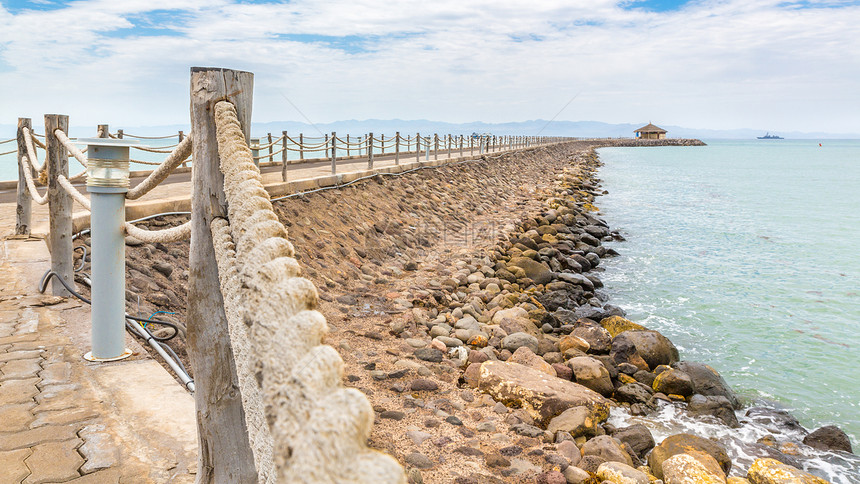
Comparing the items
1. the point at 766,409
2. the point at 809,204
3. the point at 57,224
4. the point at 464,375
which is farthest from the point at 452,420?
the point at 809,204

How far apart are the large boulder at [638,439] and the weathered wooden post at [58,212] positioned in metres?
5.23

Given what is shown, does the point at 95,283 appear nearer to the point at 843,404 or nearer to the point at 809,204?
the point at 843,404

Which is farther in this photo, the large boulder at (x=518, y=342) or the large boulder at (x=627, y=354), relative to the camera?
the large boulder at (x=627, y=354)

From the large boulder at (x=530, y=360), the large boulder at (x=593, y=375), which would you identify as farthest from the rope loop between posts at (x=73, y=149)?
the large boulder at (x=593, y=375)

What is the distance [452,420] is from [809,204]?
130 ft

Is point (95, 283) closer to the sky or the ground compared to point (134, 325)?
closer to the sky

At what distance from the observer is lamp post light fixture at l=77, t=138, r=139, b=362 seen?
11.0 feet

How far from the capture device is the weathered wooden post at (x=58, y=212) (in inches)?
204

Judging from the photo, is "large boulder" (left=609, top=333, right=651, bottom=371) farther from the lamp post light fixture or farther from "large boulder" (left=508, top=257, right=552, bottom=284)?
the lamp post light fixture

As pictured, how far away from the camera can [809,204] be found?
36719 millimetres

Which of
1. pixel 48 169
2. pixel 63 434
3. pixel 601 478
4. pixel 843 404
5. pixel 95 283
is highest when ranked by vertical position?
pixel 48 169

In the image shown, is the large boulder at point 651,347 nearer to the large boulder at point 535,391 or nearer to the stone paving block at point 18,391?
the large boulder at point 535,391

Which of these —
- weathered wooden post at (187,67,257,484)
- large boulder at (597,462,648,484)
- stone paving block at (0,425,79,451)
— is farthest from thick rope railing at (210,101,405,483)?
large boulder at (597,462,648,484)

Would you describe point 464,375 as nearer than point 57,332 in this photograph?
No
